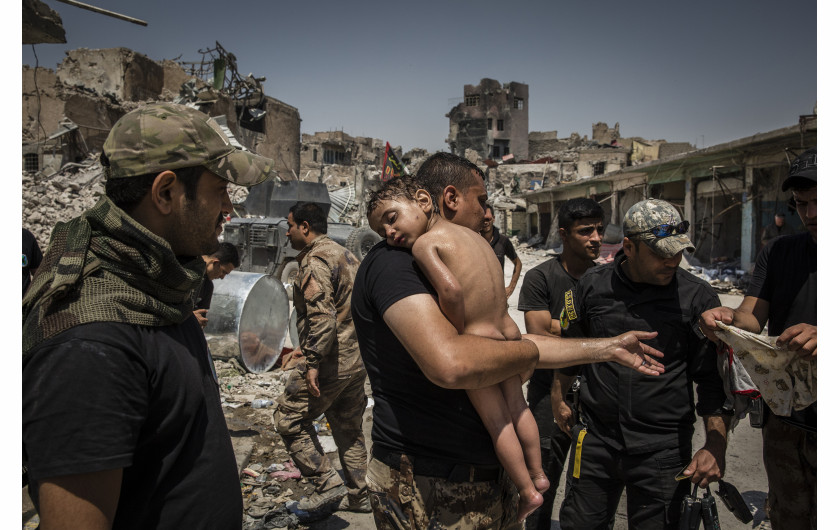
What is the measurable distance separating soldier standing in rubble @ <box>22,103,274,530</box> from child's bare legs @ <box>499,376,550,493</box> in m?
0.92

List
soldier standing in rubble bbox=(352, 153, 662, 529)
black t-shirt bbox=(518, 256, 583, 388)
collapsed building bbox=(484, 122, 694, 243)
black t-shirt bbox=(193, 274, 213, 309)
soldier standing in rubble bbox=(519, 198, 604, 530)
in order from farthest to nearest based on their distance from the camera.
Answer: collapsed building bbox=(484, 122, 694, 243) → black t-shirt bbox=(193, 274, 213, 309) → black t-shirt bbox=(518, 256, 583, 388) → soldier standing in rubble bbox=(519, 198, 604, 530) → soldier standing in rubble bbox=(352, 153, 662, 529)

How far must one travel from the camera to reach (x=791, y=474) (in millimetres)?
2365

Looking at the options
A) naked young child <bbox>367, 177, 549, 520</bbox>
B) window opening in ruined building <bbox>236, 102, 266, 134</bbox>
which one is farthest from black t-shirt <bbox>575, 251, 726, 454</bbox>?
window opening in ruined building <bbox>236, 102, 266, 134</bbox>

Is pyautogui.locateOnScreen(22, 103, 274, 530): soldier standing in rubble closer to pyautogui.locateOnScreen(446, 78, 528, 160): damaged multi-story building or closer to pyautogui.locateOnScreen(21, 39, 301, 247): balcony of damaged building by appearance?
pyautogui.locateOnScreen(21, 39, 301, 247): balcony of damaged building

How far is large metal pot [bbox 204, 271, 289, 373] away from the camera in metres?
6.59

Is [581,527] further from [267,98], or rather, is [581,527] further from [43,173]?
[267,98]

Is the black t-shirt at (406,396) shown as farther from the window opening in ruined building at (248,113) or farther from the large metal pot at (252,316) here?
the window opening in ruined building at (248,113)

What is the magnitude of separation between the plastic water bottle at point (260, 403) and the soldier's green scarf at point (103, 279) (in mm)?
4927

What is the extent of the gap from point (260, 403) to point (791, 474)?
16.8 ft

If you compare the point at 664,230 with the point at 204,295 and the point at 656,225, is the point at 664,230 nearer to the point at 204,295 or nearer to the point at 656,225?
the point at 656,225

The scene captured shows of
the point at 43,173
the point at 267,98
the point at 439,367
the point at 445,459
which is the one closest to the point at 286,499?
the point at 445,459

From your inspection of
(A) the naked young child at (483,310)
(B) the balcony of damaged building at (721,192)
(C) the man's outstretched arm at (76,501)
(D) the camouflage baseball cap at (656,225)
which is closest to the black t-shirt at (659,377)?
(D) the camouflage baseball cap at (656,225)
